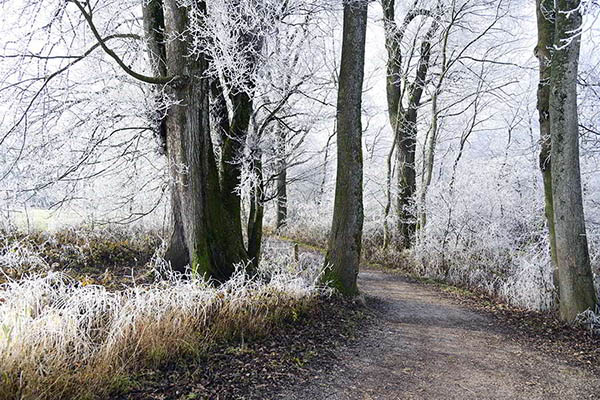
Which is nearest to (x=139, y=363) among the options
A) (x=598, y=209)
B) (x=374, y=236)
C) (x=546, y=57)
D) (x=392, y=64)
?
(x=546, y=57)

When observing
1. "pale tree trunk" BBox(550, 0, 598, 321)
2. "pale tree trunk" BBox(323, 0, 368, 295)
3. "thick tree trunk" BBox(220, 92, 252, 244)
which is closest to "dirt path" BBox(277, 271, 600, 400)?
"pale tree trunk" BBox(323, 0, 368, 295)

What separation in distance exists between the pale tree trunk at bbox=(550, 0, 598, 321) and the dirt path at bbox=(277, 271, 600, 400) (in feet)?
3.69

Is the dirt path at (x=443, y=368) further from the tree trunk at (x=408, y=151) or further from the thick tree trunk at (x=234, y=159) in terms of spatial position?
the tree trunk at (x=408, y=151)

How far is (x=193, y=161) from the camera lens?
5367mm

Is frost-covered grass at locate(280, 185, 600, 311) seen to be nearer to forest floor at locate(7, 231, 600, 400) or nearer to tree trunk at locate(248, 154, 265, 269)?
forest floor at locate(7, 231, 600, 400)

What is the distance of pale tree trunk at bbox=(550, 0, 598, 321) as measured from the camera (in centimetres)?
496

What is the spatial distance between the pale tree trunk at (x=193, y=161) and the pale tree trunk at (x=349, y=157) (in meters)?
1.65

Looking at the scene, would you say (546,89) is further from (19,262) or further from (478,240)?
(19,262)

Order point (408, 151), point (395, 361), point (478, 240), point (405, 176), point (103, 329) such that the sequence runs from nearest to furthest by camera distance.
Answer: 1. point (103, 329)
2. point (395, 361)
3. point (478, 240)
4. point (405, 176)
5. point (408, 151)

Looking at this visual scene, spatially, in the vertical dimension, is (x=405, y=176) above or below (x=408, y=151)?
below

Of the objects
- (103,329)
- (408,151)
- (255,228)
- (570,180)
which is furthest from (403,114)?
(103,329)

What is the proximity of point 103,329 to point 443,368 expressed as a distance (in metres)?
3.16

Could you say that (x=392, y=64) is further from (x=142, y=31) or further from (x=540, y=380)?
(x=540, y=380)

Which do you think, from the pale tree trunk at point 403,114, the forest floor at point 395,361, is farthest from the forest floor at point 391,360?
the pale tree trunk at point 403,114
